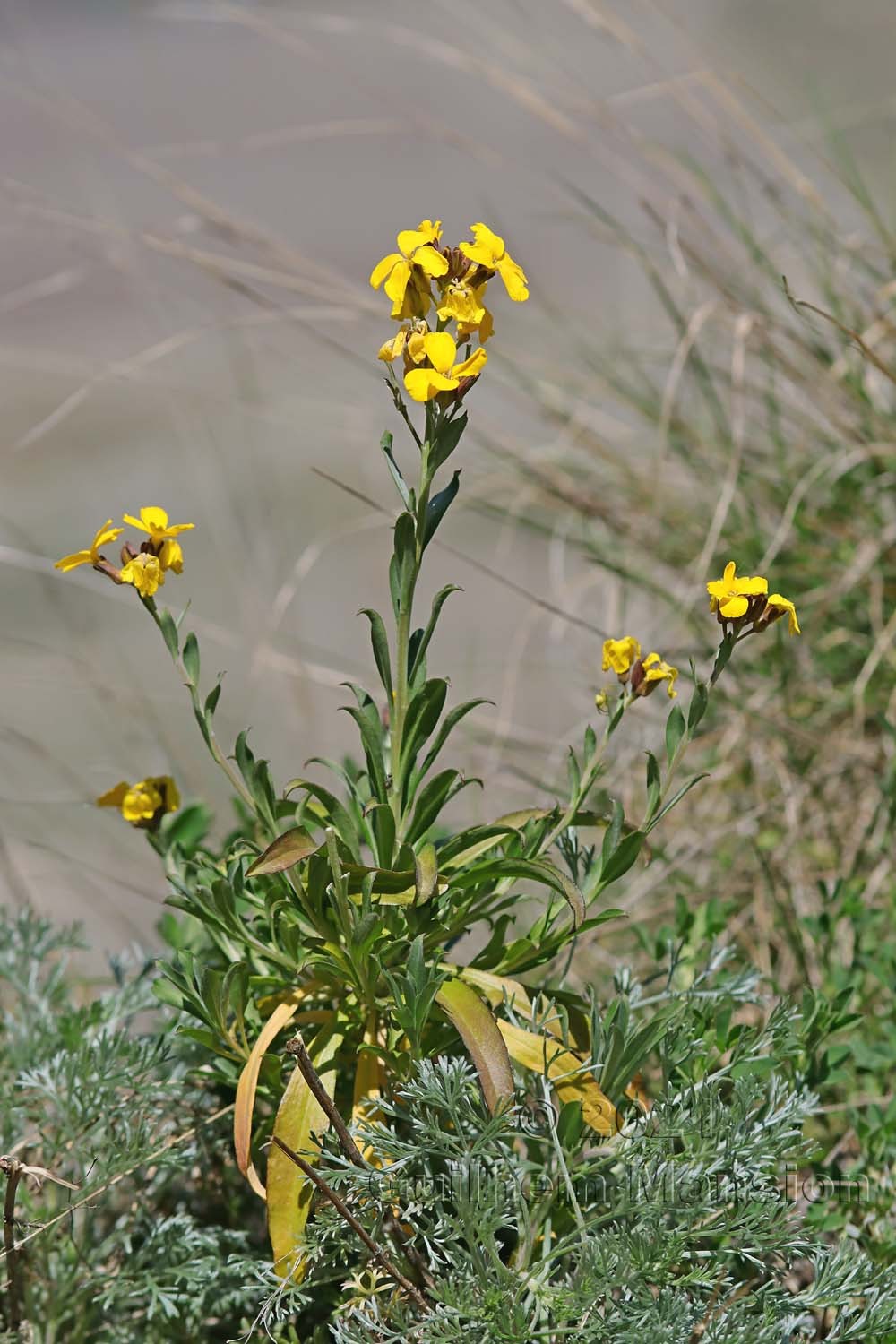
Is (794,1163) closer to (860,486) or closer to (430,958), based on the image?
(430,958)

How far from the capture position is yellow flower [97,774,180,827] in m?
1.40

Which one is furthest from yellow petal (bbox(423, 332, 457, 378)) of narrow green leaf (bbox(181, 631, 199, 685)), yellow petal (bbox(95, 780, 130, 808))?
yellow petal (bbox(95, 780, 130, 808))

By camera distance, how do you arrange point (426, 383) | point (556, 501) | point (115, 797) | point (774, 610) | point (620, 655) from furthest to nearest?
point (556, 501) → point (115, 797) → point (620, 655) → point (774, 610) → point (426, 383)

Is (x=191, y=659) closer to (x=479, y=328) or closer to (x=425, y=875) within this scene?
(x=425, y=875)

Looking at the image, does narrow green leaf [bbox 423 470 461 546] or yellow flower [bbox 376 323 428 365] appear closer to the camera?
yellow flower [bbox 376 323 428 365]

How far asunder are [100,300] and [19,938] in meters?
6.16

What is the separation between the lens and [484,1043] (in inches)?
46.4

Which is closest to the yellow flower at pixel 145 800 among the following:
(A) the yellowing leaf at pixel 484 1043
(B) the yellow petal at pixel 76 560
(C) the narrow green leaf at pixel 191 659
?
(C) the narrow green leaf at pixel 191 659

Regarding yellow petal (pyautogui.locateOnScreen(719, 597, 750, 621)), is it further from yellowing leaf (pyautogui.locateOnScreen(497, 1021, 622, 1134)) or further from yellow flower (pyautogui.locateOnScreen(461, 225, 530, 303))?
yellowing leaf (pyautogui.locateOnScreen(497, 1021, 622, 1134))

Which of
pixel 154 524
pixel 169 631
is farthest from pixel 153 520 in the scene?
pixel 169 631

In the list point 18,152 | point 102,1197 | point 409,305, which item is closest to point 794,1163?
point 102,1197

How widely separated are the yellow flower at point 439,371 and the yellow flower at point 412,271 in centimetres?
5

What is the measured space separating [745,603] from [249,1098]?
63 cm

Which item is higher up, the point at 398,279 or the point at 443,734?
the point at 398,279
